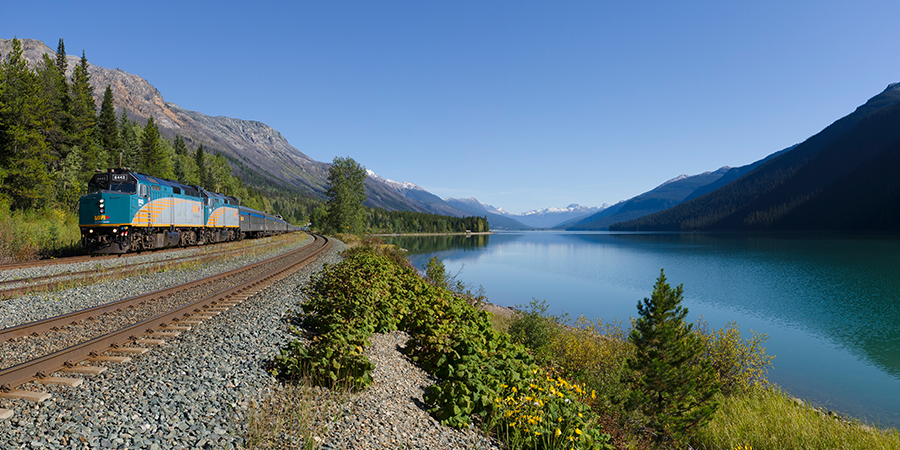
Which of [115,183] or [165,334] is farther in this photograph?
[115,183]

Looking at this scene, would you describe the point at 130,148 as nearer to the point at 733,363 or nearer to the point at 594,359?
the point at 594,359

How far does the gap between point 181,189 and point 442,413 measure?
3033 centimetres

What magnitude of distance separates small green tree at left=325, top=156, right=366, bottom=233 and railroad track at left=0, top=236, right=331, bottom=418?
60.5 metres

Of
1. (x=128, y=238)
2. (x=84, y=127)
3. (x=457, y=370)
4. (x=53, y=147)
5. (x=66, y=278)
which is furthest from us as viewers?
(x=84, y=127)

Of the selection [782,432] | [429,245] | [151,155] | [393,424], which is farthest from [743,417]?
[429,245]

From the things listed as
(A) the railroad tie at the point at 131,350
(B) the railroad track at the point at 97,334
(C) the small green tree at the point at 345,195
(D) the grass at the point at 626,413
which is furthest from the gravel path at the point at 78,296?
(C) the small green tree at the point at 345,195

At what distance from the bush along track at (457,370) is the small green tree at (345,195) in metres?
64.8

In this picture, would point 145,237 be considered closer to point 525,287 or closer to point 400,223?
point 525,287

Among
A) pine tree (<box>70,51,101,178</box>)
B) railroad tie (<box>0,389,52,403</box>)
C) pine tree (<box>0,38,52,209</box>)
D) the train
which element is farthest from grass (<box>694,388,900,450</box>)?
pine tree (<box>70,51,101,178</box>)

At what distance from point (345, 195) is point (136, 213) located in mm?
49883

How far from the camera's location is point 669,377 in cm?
888

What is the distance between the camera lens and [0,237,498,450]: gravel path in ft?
14.1

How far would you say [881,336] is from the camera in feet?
77.7

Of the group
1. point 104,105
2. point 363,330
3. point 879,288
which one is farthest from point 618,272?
point 104,105
